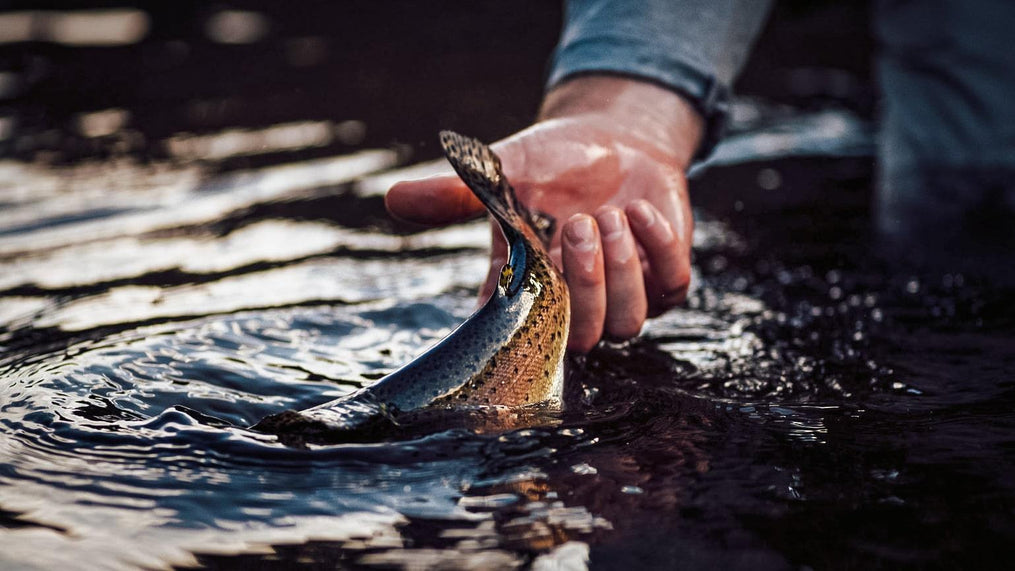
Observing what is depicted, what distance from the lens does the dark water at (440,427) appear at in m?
2.18

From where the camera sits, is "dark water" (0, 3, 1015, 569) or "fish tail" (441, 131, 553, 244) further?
"fish tail" (441, 131, 553, 244)

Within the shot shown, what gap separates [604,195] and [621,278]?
54 centimetres

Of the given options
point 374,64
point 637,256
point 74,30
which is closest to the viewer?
point 637,256

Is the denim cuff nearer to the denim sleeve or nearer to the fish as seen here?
the denim sleeve

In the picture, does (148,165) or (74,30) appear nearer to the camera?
(148,165)

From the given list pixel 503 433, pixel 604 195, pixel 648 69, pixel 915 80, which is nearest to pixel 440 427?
pixel 503 433

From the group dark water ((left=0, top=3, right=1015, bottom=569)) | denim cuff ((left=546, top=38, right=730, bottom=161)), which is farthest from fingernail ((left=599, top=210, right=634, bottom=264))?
denim cuff ((left=546, top=38, right=730, bottom=161))

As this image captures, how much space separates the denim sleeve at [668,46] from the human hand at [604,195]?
7cm

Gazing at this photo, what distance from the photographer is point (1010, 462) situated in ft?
8.25

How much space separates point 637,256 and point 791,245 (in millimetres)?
2043

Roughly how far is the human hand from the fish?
0.15 m

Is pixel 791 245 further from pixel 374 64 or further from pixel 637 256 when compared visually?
pixel 374 64

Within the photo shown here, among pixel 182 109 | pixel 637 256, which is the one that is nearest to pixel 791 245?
pixel 637 256

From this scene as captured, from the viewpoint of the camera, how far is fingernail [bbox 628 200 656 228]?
3127mm
